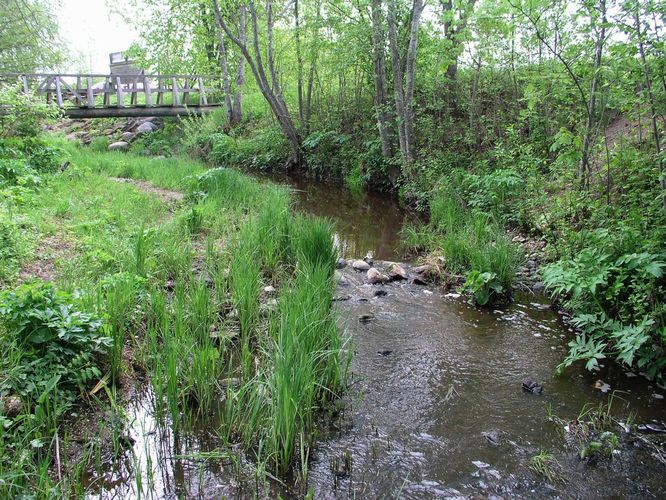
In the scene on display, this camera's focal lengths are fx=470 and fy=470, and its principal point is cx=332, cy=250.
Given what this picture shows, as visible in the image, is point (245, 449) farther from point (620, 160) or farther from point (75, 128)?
point (75, 128)

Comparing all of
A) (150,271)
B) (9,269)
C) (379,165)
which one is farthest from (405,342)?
(379,165)

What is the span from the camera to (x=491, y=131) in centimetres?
891

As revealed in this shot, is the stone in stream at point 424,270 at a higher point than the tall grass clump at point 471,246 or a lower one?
lower

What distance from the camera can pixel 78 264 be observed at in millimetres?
4766

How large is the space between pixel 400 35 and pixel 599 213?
24.9 feet

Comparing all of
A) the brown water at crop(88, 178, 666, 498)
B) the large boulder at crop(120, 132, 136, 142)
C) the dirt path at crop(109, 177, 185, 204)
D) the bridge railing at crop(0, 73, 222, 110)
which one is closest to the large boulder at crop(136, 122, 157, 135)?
the large boulder at crop(120, 132, 136, 142)

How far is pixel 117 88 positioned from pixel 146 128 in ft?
8.80

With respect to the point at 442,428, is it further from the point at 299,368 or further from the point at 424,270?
the point at 424,270

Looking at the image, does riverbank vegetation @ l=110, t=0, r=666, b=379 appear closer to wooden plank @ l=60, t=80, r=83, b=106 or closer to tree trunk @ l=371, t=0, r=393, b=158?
tree trunk @ l=371, t=0, r=393, b=158

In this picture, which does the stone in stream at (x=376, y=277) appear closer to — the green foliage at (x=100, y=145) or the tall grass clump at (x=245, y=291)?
the tall grass clump at (x=245, y=291)

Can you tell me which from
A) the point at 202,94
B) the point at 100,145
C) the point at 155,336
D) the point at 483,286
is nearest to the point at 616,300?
the point at 483,286

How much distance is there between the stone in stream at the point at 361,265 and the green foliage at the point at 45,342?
11.9 ft

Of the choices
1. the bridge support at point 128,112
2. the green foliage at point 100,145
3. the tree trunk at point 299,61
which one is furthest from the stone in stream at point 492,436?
the bridge support at point 128,112

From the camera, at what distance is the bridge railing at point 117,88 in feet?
60.2
